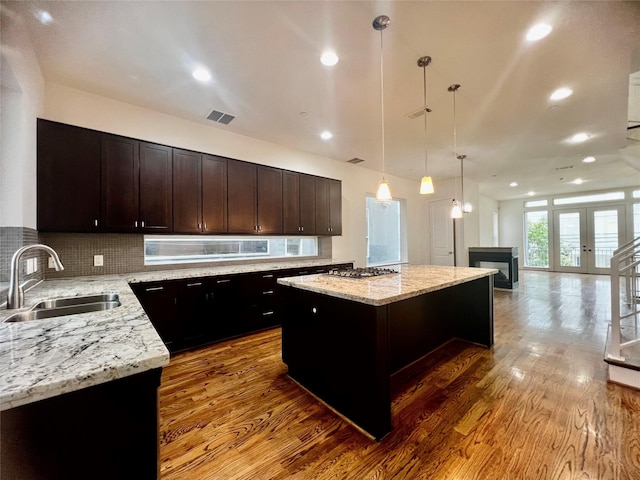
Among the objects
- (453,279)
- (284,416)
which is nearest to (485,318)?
(453,279)

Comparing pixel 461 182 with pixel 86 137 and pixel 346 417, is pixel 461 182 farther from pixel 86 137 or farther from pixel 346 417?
pixel 86 137

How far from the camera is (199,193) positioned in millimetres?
3396

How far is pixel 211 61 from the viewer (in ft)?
7.72

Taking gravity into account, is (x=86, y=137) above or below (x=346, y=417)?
above

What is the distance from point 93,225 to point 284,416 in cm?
263

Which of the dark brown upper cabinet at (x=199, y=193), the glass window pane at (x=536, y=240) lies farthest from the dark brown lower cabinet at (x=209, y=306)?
the glass window pane at (x=536, y=240)

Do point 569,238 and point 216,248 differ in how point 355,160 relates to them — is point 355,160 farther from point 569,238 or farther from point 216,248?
point 569,238

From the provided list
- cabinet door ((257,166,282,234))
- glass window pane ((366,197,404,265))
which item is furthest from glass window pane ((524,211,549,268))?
cabinet door ((257,166,282,234))

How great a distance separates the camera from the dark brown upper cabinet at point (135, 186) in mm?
2801

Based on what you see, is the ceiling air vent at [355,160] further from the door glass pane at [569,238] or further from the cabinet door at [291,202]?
the door glass pane at [569,238]

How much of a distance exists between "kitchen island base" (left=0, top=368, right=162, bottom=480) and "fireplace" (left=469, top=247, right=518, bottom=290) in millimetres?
7298

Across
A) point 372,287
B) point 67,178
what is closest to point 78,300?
point 67,178

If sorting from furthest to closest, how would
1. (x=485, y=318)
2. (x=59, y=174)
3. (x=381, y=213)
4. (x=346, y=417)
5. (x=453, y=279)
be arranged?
(x=381, y=213)
(x=485, y=318)
(x=59, y=174)
(x=453, y=279)
(x=346, y=417)

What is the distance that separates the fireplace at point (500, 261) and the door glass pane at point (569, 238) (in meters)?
4.49
